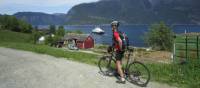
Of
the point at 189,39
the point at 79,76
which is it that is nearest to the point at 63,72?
the point at 79,76

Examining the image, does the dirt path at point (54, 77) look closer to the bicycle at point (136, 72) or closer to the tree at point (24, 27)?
the bicycle at point (136, 72)

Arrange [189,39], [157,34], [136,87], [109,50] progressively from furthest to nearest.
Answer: [157,34] < [189,39] < [109,50] < [136,87]

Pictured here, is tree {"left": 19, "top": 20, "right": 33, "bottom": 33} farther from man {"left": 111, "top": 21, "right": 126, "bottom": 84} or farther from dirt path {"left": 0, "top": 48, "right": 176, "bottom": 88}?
man {"left": 111, "top": 21, "right": 126, "bottom": 84}

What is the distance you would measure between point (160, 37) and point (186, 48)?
50.4 metres

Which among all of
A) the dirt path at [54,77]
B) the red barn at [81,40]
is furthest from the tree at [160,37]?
the dirt path at [54,77]

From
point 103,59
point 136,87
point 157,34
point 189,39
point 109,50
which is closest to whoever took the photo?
point 136,87

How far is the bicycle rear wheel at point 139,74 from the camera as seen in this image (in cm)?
1073

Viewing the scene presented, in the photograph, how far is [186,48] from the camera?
77.5 feet

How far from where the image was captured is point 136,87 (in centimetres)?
1045

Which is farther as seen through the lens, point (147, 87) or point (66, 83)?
point (66, 83)

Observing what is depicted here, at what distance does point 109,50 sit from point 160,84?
2.43m

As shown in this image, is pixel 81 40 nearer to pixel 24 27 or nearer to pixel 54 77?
pixel 54 77

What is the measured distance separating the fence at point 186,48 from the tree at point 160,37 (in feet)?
159

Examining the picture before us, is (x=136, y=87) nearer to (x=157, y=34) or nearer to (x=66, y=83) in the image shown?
(x=66, y=83)
